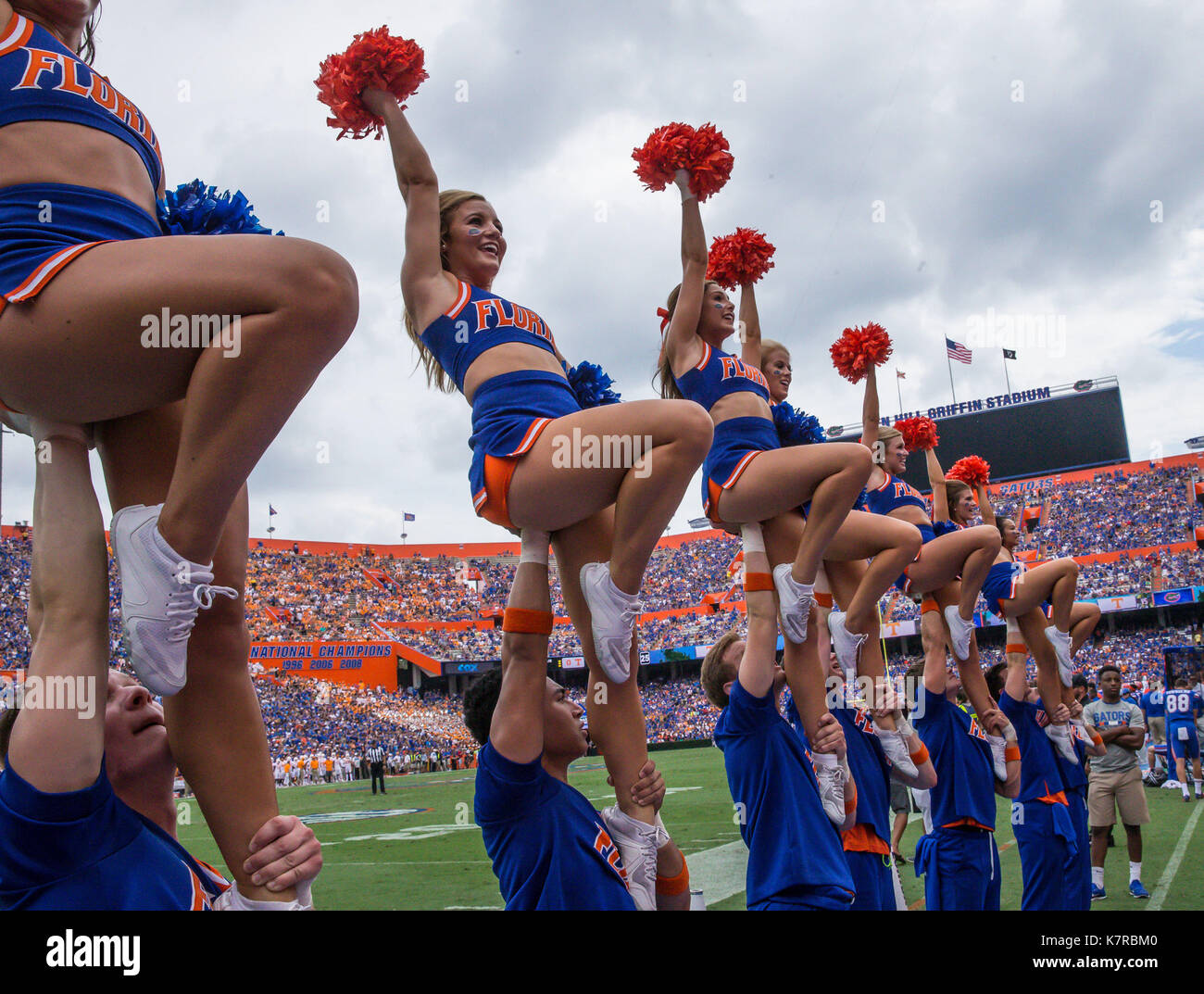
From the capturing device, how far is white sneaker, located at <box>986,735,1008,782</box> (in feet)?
18.7

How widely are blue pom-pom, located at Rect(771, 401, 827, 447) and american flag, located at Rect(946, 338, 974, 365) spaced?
2776 cm

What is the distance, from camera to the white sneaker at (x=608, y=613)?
8.32ft

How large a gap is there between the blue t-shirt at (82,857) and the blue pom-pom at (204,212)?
1174 mm

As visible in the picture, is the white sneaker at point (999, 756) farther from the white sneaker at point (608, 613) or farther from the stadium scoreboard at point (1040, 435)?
the stadium scoreboard at point (1040, 435)

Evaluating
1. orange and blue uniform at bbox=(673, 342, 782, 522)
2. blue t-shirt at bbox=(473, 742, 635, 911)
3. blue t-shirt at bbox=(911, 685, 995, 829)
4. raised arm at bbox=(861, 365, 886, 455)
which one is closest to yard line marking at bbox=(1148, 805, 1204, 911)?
blue t-shirt at bbox=(911, 685, 995, 829)

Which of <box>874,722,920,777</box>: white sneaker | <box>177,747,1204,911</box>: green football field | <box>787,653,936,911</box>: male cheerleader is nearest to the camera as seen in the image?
<box>787,653,936,911</box>: male cheerleader

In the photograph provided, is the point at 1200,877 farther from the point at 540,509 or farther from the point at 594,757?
the point at 594,757

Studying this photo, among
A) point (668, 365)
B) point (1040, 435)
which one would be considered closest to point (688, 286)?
point (668, 365)

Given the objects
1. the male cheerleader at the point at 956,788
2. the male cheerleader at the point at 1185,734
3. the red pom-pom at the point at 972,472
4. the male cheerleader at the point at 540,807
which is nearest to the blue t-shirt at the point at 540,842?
the male cheerleader at the point at 540,807

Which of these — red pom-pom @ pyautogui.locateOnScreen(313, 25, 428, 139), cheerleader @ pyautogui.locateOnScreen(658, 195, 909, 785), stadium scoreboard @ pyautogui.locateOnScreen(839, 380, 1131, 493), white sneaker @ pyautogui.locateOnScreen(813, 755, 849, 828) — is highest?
stadium scoreboard @ pyautogui.locateOnScreen(839, 380, 1131, 493)

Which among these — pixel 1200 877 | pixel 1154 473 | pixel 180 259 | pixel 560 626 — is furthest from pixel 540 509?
pixel 1154 473

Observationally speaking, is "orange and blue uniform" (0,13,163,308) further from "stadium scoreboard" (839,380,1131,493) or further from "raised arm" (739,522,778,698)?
"stadium scoreboard" (839,380,1131,493)

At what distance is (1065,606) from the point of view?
6.89 meters

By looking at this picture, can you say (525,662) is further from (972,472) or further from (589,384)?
(972,472)
